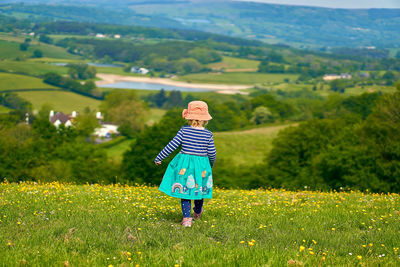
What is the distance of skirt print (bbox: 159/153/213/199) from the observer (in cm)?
850

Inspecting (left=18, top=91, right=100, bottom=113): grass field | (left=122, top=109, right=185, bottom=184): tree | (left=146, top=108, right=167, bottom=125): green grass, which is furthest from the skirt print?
(left=18, top=91, right=100, bottom=113): grass field

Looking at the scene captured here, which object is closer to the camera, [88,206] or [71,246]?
[71,246]

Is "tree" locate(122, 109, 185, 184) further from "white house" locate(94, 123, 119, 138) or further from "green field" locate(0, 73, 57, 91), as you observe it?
"green field" locate(0, 73, 57, 91)

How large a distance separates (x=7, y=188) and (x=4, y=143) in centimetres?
6260

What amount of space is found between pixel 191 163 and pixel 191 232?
141 centimetres

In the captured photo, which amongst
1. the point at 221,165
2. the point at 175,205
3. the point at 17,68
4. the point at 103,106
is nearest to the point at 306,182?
the point at 221,165

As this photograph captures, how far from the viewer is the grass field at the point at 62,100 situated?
147 metres

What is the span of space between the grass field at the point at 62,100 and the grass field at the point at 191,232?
454 feet

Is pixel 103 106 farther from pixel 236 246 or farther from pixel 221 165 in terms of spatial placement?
pixel 236 246

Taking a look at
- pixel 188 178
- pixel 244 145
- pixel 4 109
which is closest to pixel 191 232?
pixel 188 178

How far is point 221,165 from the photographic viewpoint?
66.9 metres

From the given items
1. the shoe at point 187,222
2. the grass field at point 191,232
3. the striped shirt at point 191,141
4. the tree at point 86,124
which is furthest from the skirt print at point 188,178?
the tree at point 86,124

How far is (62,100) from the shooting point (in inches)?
6265

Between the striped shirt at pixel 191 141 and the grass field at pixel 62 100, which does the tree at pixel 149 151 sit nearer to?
the striped shirt at pixel 191 141
